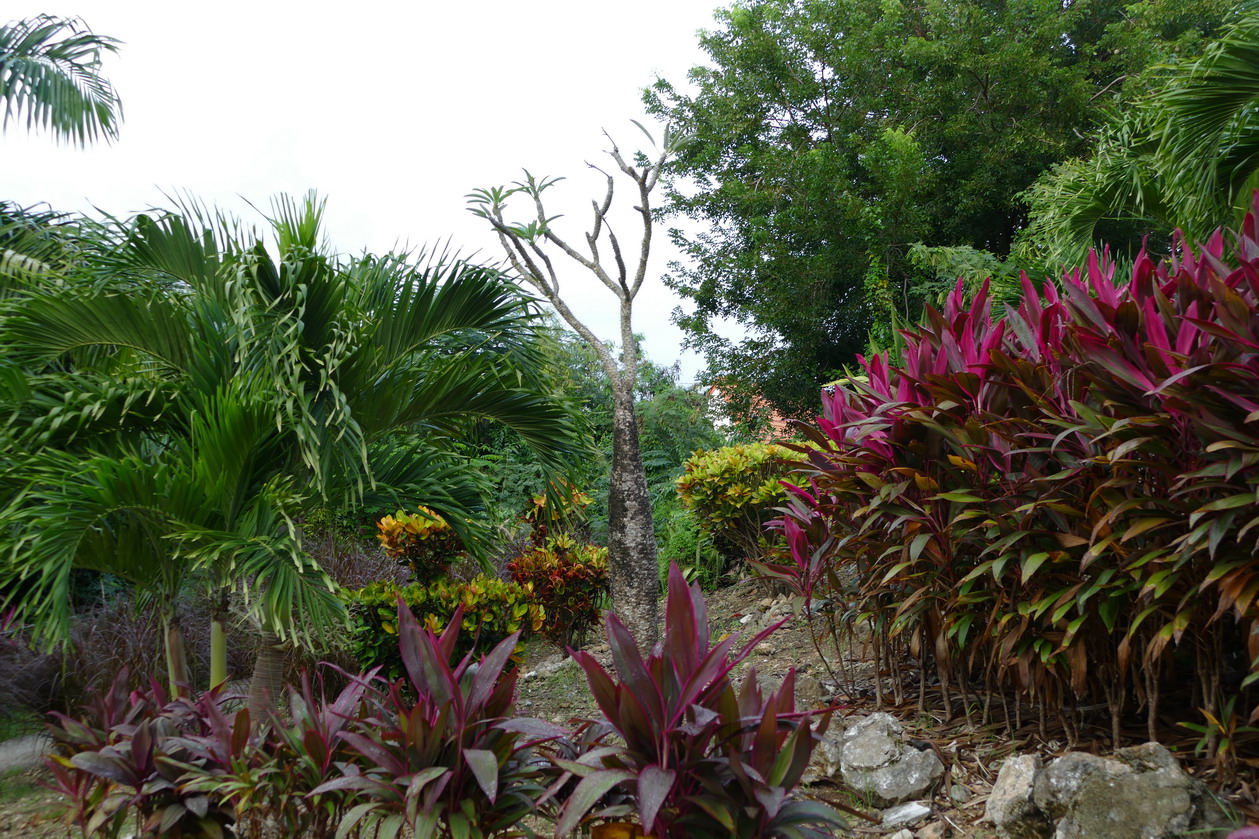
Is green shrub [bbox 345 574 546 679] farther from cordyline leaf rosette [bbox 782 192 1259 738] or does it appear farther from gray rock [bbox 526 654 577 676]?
cordyline leaf rosette [bbox 782 192 1259 738]

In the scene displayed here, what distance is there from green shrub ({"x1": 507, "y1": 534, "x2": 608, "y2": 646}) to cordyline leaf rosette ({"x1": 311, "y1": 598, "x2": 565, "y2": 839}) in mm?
3796

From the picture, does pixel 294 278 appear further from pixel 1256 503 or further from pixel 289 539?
pixel 1256 503

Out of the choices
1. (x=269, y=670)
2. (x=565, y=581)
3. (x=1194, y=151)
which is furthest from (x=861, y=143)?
(x=269, y=670)

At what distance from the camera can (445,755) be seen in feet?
6.11

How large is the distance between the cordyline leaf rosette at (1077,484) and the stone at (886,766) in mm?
349

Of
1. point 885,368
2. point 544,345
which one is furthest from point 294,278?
point 885,368

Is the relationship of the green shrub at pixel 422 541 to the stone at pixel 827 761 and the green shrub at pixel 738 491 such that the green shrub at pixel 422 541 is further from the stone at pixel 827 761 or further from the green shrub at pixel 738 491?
the stone at pixel 827 761

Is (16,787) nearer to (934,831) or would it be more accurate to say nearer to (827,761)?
(827,761)

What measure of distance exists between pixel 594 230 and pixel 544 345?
1.06 meters

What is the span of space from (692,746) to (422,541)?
154 inches

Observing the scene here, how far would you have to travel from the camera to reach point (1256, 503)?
199cm

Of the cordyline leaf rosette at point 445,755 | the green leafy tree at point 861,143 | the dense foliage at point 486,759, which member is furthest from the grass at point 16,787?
the green leafy tree at point 861,143

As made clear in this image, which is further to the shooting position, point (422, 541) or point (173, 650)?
point (422, 541)

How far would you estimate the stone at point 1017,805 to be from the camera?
7.24 feet
